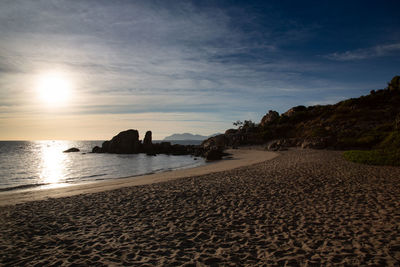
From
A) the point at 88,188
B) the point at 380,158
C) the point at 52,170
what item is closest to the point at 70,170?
the point at 52,170

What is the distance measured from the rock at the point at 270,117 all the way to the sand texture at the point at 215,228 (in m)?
68.1

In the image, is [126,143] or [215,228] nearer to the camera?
[215,228]

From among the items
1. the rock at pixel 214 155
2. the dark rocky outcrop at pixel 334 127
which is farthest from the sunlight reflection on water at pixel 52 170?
the dark rocky outcrop at pixel 334 127

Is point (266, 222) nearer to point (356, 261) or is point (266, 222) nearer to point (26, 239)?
point (356, 261)

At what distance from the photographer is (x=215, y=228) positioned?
8.31 meters

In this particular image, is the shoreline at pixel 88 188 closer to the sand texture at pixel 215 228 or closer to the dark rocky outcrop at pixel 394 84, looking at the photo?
the sand texture at pixel 215 228

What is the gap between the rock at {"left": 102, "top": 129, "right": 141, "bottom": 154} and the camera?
72188mm

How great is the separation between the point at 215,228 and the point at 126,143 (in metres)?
68.5

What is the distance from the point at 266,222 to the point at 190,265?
3742 mm

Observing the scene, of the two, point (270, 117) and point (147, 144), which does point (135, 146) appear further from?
point (270, 117)

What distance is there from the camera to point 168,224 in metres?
8.92

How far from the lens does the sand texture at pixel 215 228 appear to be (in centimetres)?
633

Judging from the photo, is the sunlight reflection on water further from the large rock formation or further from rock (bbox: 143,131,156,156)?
rock (bbox: 143,131,156,156)

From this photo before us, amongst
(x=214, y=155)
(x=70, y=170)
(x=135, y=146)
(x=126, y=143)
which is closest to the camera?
(x=70, y=170)
